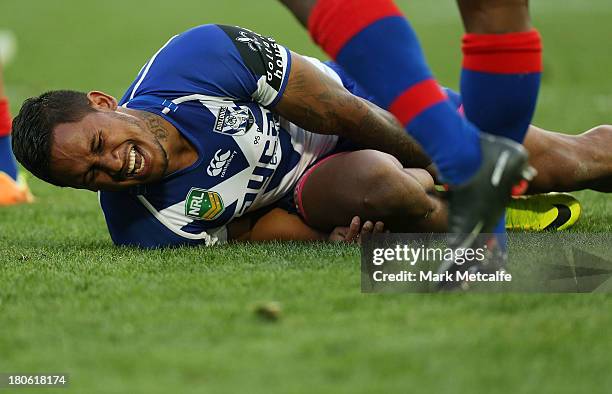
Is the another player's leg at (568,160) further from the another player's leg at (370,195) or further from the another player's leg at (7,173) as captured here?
the another player's leg at (7,173)

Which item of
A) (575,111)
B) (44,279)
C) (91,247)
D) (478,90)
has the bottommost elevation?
(575,111)

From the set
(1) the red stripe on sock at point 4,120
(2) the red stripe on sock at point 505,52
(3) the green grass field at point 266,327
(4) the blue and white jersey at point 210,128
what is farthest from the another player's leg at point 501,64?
(1) the red stripe on sock at point 4,120

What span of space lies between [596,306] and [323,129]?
128 cm

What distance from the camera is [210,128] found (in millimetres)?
3312

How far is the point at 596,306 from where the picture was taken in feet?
7.72

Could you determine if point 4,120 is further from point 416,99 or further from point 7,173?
point 416,99

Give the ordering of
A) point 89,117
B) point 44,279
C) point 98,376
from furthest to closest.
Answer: point 89,117 → point 44,279 → point 98,376

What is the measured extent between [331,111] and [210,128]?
0.39 meters

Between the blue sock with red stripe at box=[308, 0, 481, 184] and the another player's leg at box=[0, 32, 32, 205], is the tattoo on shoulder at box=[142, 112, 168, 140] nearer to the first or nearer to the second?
the blue sock with red stripe at box=[308, 0, 481, 184]

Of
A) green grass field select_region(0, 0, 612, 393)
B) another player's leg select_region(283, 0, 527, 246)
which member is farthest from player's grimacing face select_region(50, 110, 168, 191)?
another player's leg select_region(283, 0, 527, 246)

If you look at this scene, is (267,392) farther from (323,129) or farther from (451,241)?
(323,129)

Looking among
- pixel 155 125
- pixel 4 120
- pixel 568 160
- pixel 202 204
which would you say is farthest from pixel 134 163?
Answer: pixel 4 120

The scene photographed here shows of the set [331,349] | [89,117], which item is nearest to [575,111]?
[89,117]

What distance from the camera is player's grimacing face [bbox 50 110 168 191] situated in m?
3.12
